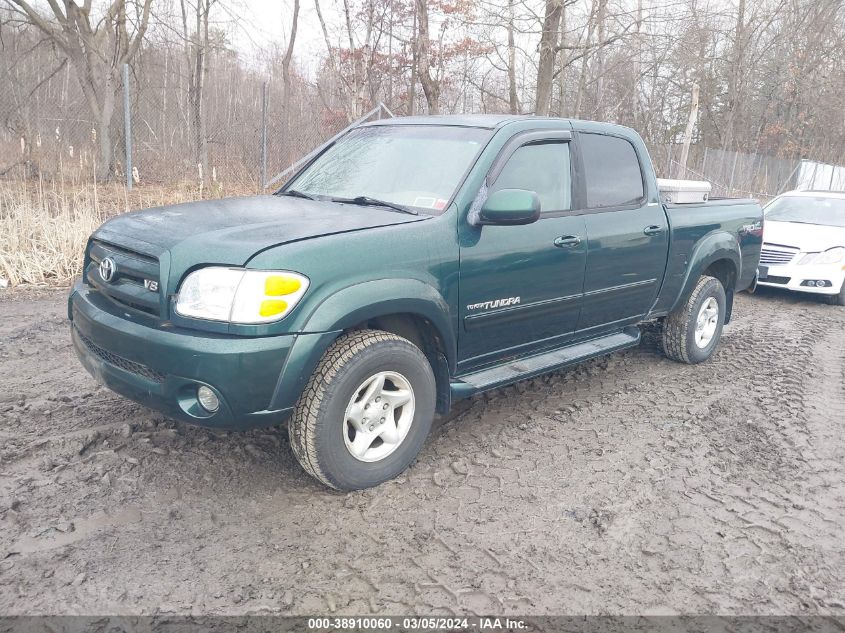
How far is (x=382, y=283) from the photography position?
3.19 meters

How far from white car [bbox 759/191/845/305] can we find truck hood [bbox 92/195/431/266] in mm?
6737

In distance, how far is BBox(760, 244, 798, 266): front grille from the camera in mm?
8839

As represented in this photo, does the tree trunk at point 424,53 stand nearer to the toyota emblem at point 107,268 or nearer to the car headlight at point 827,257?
the car headlight at point 827,257

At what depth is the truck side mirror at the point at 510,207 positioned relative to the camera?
3.52 meters

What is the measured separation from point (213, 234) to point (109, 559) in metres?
1.45

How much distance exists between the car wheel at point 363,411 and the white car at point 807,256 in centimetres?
677

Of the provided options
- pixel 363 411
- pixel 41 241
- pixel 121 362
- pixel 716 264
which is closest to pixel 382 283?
pixel 363 411

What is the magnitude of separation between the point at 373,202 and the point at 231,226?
91cm

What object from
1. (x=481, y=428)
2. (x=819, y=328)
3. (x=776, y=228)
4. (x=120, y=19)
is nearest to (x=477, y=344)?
(x=481, y=428)

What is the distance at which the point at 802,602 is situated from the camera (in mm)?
2670

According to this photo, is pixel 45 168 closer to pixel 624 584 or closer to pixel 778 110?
pixel 624 584

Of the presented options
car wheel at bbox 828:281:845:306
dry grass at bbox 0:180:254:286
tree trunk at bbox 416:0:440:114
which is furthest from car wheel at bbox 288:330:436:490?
tree trunk at bbox 416:0:440:114

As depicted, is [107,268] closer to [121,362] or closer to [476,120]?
[121,362]

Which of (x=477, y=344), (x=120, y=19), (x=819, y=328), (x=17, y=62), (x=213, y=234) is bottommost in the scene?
(x=819, y=328)
